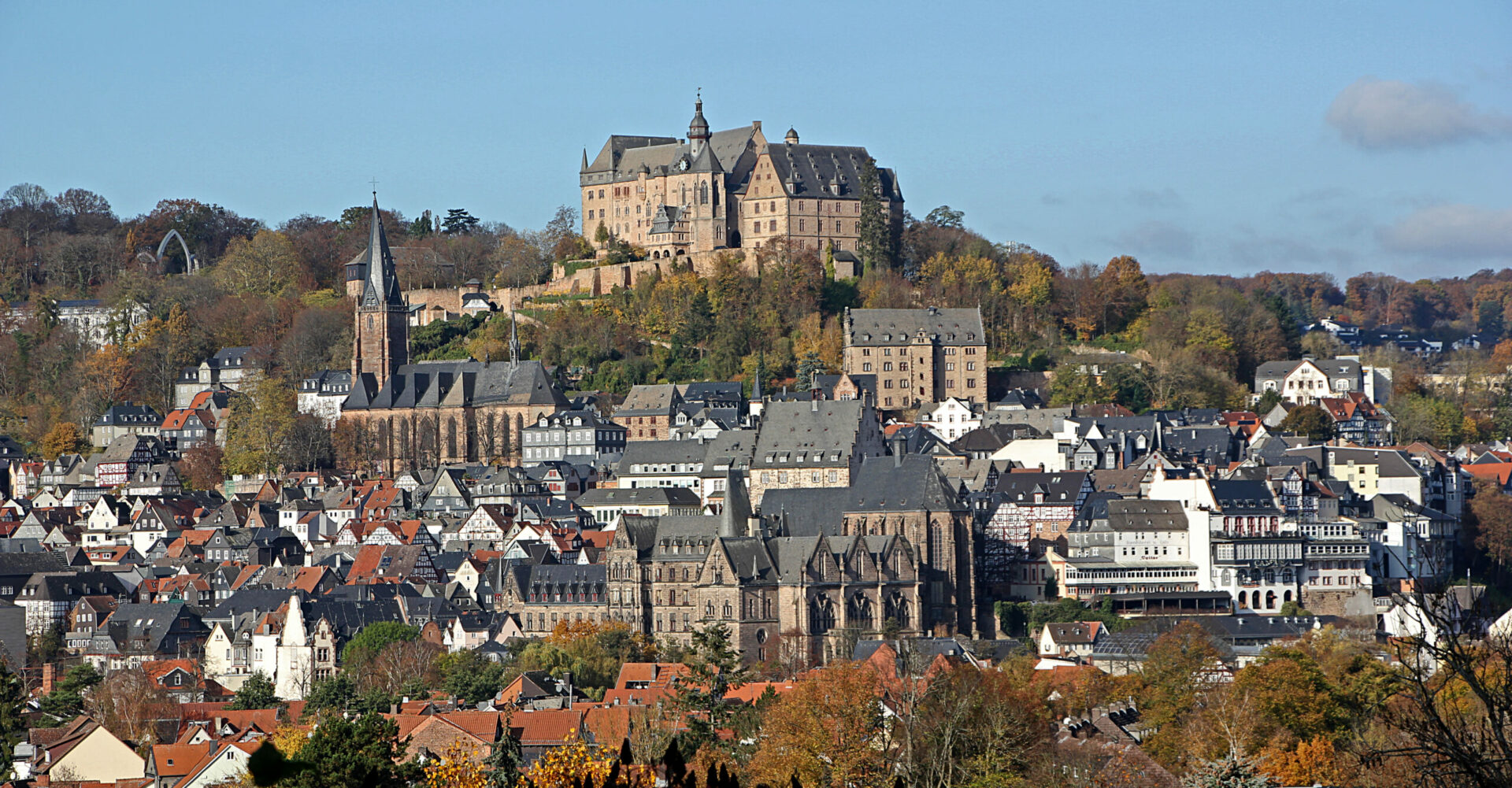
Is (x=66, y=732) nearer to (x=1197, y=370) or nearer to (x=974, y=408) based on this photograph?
(x=974, y=408)

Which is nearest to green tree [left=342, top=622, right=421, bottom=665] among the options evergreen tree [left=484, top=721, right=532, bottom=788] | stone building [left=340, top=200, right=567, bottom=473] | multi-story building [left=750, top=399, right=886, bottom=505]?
multi-story building [left=750, top=399, right=886, bottom=505]

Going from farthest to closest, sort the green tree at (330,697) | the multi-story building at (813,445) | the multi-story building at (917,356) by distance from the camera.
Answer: the multi-story building at (917,356) → the multi-story building at (813,445) → the green tree at (330,697)

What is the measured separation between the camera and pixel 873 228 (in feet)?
360

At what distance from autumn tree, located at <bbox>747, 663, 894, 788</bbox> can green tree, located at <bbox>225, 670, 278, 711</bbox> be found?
71.0 feet

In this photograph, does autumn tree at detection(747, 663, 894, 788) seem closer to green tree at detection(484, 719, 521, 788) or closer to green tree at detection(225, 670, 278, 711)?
green tree at detection(484, 719, 521, 788)

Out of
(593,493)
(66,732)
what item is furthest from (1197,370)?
(66,732)

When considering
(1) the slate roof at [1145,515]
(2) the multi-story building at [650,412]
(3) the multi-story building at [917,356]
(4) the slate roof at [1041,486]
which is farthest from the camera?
(3) the multi-story building at [917,356]

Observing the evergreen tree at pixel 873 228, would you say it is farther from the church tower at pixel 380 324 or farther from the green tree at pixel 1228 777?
the green tree at pixel 1228 777

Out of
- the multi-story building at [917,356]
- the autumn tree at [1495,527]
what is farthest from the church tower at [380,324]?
the autumn tree at [1495,527]

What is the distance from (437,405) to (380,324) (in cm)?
785

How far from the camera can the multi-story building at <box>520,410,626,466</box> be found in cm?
10075

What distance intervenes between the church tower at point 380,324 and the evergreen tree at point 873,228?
80.5 ft

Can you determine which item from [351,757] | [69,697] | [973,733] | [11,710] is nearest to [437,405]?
[69,697]

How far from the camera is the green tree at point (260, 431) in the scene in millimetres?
108000
